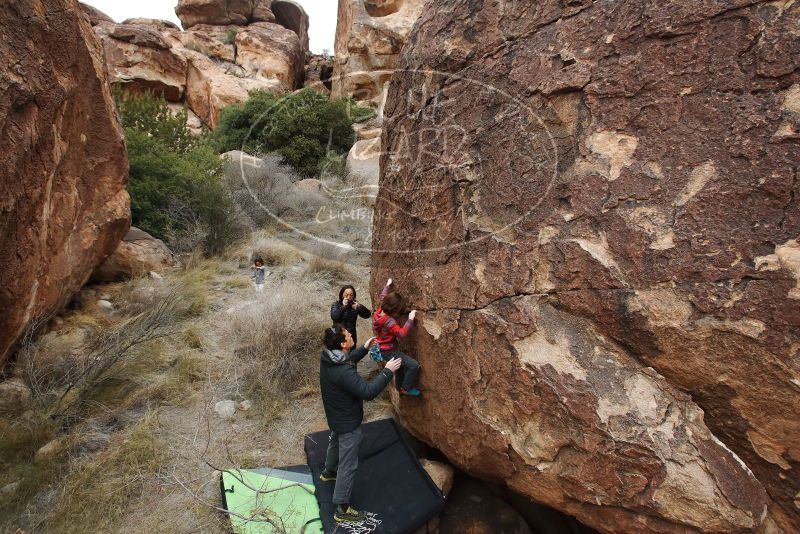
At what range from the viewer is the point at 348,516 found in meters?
2.32

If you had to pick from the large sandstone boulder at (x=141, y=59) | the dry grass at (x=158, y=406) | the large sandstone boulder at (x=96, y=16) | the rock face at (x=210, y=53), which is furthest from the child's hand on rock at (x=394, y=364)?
the large sandstone boulder at (x=96, y=16)

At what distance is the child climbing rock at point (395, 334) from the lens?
101 inches

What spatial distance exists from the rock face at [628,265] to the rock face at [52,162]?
2342mm

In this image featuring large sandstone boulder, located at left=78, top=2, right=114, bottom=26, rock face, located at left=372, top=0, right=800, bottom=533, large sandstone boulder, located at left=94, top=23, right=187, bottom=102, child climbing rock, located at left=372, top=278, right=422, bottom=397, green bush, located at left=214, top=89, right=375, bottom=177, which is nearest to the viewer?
rock face, located at left=372, top=0, right=800, bottom=533

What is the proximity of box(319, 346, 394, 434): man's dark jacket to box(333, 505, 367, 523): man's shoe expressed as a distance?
0.40 metres

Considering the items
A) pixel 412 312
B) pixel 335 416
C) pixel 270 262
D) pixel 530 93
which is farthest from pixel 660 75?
pixel 270 262

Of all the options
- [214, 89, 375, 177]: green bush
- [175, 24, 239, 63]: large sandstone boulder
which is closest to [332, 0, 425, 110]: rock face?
[214, 89, 375, 177]: green bush

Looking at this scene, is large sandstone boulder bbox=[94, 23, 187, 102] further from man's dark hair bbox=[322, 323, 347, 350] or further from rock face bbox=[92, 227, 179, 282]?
man's dark hair bbox=[322, 323, 347, 350]

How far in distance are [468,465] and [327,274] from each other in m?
3.78

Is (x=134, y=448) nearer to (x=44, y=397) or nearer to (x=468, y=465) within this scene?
(x=44, y=397)

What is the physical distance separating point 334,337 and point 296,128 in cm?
1010

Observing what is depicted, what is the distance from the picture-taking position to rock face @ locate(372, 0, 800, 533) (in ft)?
5.19

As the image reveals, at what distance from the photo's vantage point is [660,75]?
70.7 inches

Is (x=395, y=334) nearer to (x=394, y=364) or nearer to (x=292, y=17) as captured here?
(x=394, y=364)
